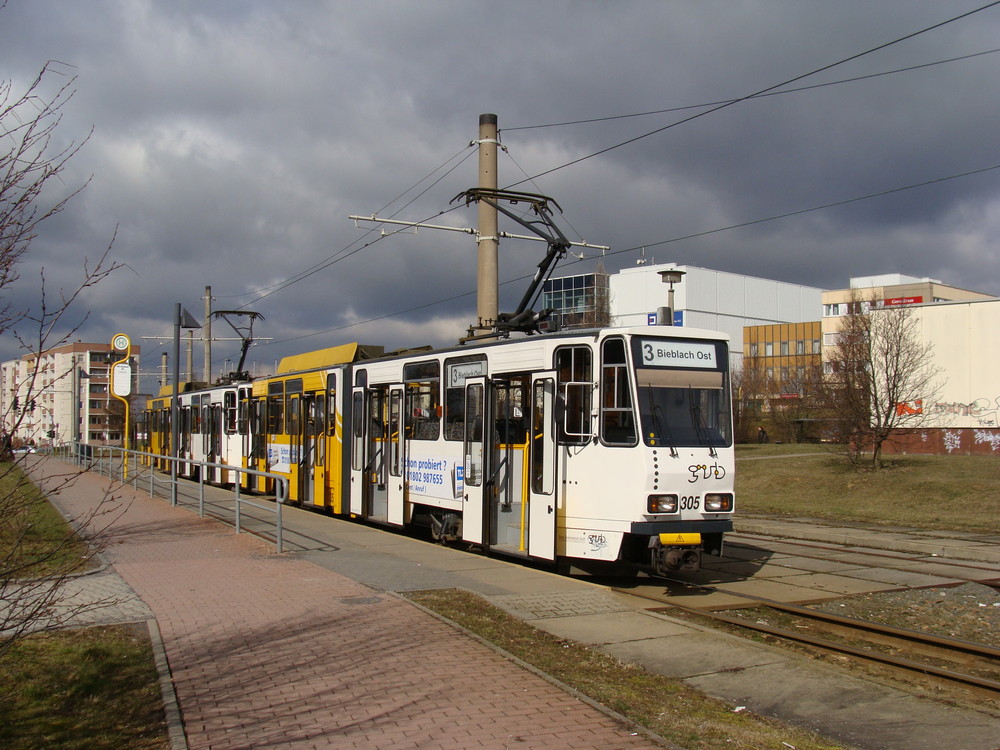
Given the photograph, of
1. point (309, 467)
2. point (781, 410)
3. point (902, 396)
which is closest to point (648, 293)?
point (781, 410)

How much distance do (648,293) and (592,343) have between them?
231ft

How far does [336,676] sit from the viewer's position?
644 centimetres

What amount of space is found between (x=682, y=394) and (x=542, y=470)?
6.55 feet

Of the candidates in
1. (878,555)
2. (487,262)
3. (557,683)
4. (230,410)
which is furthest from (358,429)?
(557,683)

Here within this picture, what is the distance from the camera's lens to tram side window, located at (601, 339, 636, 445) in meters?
10.3

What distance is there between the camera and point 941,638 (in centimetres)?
833

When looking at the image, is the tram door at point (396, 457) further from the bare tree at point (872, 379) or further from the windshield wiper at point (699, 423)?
the bare tree at point (872, 379)

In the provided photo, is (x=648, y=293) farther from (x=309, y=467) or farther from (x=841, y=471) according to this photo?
(x=309, y=467)

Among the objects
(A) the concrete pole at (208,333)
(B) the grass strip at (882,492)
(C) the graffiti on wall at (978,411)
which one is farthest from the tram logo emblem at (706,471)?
(C) the graffiti on wall at (978,411)

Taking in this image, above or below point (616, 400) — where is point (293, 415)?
below

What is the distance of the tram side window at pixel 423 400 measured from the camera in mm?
14102

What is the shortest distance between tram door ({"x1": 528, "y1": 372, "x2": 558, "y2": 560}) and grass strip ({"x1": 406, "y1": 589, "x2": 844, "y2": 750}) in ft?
7.64

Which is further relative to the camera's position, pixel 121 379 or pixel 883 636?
pixel 121 379

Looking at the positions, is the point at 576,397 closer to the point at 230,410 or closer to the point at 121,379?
the point at 121,379
